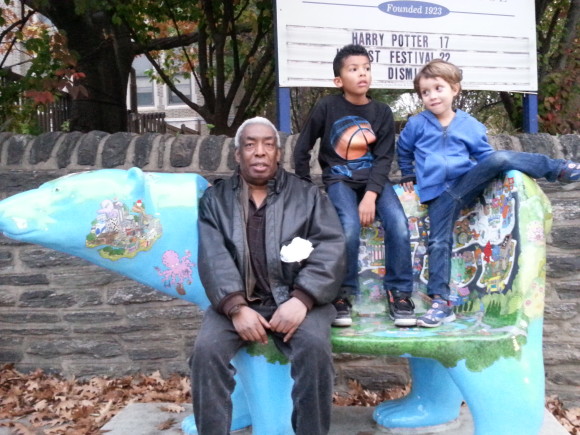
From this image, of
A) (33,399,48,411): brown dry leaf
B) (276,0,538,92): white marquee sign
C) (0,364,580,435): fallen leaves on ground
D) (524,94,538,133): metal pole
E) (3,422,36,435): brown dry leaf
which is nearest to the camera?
(3,422,36,435): brown dry leaf

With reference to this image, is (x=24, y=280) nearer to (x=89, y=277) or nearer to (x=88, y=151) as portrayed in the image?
(x=89, y=277)

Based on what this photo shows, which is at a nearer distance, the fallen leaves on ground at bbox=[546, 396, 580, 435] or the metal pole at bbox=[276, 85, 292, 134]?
the fallen leaves on ground at bbox=[546, 396, 580, 435]

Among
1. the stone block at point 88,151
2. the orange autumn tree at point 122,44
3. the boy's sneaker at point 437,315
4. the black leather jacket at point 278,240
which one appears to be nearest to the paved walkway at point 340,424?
the boy's sneaker at point 437,315

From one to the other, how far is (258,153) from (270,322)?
68cm

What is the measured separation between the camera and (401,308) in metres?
2.80

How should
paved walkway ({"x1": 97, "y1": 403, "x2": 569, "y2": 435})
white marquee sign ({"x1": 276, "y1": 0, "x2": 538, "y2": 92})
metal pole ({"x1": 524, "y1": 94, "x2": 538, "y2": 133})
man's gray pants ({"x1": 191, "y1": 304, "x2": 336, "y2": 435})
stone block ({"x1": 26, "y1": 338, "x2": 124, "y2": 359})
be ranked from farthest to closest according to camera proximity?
metal pole ({"x1": 524, "y1": 94, "x2": 538, "y2": 133}) → white marquee sign ({"x1": 276, "y1": 0, "x2": 538, "y2": 92}) → stone block ({"x1": 26, "y1": 338, "x2": 124, "y2": 359}) → paved walkway ({"x1": 97, "y1": 403, "x2": 569, "y2": 435}) → man's gray pants ({"x1": 191, "y1": 304, "x2": 336, "y2": 435})

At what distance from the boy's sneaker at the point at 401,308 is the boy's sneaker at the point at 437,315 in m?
0.04

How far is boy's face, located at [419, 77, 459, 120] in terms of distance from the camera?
9.35 ft

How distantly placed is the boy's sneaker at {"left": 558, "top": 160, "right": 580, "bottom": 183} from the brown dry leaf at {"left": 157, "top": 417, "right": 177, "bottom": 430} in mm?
2098

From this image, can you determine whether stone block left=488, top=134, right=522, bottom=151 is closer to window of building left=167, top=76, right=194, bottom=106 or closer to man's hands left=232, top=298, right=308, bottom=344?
man's hands left=232, top=298, right=308, bottom=344

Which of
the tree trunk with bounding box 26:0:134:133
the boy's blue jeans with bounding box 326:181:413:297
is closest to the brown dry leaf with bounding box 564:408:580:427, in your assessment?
the boy's blue jeans with bounding box 326:181:413:297

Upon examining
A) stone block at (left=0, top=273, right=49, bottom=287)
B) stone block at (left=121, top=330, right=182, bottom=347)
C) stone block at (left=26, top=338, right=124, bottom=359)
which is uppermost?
stone block at (left=0, top=273, right=49, bottom=287)

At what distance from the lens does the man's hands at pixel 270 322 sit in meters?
2.46

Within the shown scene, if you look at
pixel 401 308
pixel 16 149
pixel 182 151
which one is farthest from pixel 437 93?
pixel 16 149
